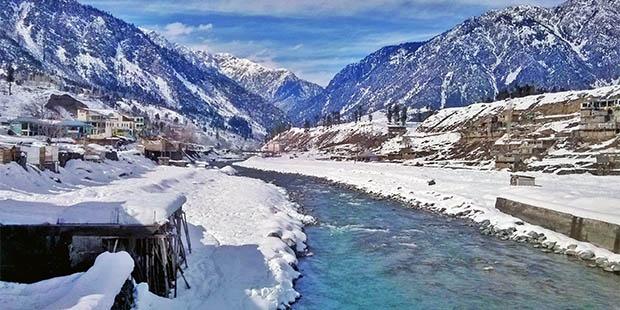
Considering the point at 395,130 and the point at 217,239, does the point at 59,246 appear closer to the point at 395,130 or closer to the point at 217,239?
the point at 217,239

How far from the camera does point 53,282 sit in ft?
48.7

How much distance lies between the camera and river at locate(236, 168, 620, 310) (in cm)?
2094

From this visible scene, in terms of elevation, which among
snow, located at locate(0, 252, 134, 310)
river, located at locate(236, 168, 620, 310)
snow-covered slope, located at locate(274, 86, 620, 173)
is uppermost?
snow-covered slope, located at locate(274, 86, 620, 173)

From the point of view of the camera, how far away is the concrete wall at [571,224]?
28500 millimetres

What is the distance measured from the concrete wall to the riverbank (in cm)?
48

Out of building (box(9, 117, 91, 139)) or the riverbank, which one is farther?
building (box(9, 117, 91, 139))

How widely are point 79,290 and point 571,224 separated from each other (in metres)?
28.2

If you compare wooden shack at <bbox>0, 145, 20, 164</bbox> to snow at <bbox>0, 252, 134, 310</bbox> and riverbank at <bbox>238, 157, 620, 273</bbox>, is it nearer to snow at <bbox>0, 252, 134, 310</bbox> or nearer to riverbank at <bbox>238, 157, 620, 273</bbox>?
snow at <bbox>0, 252, 134, 310</bbox>

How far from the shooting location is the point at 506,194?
43.9m

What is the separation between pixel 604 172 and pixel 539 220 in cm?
3480

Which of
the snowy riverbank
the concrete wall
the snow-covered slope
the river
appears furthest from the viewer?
the snow-covered slope

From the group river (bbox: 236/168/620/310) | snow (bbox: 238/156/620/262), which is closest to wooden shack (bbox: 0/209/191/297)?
river (bbox: 236/168/620/310)

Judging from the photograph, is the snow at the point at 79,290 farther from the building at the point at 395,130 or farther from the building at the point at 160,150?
the building at the point at 395,130

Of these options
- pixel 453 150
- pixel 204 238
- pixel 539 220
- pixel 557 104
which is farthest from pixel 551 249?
pixel 557 104
